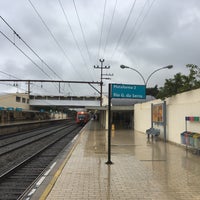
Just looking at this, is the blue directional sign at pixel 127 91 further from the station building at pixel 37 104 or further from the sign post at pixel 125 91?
the station building at pixel 37 104

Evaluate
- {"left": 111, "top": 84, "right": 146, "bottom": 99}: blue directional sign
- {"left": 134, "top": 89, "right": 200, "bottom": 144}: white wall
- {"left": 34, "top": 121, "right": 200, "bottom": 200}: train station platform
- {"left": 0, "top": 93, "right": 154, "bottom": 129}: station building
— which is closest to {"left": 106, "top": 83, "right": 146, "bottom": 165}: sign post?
{"left": 111, "top": 84, "right": 146, "bottom": 99}: blue directional sign

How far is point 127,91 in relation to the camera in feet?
41.5

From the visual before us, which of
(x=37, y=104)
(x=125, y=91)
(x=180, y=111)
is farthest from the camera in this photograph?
(x=37, y=104)

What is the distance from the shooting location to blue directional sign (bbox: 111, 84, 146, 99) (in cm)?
1225

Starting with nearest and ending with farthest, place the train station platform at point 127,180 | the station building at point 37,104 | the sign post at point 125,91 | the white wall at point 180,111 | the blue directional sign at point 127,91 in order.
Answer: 1. the train station platform at point 127,180
2. the sign post at point 125,91
3. the blue directional sign at point 127,91
4. the white wall at point 180,111
5. the station building at point 37,104

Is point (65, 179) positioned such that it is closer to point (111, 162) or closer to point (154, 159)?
point (111, 162)

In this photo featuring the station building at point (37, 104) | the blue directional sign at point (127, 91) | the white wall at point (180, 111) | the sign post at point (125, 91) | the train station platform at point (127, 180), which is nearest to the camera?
the train station platform at point (127, 180)

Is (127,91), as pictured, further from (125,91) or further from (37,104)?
(37,104)

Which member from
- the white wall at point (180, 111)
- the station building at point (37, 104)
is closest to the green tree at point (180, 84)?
the white wall at point (180, 111)

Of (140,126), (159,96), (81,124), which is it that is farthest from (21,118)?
(159,96)

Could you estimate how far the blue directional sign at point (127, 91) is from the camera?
12.2 m

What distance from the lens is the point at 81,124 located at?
63562 millimetres

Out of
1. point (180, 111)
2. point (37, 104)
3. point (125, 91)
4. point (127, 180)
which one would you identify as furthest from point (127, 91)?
point (37, 104)

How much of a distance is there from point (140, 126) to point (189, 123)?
16092mm
